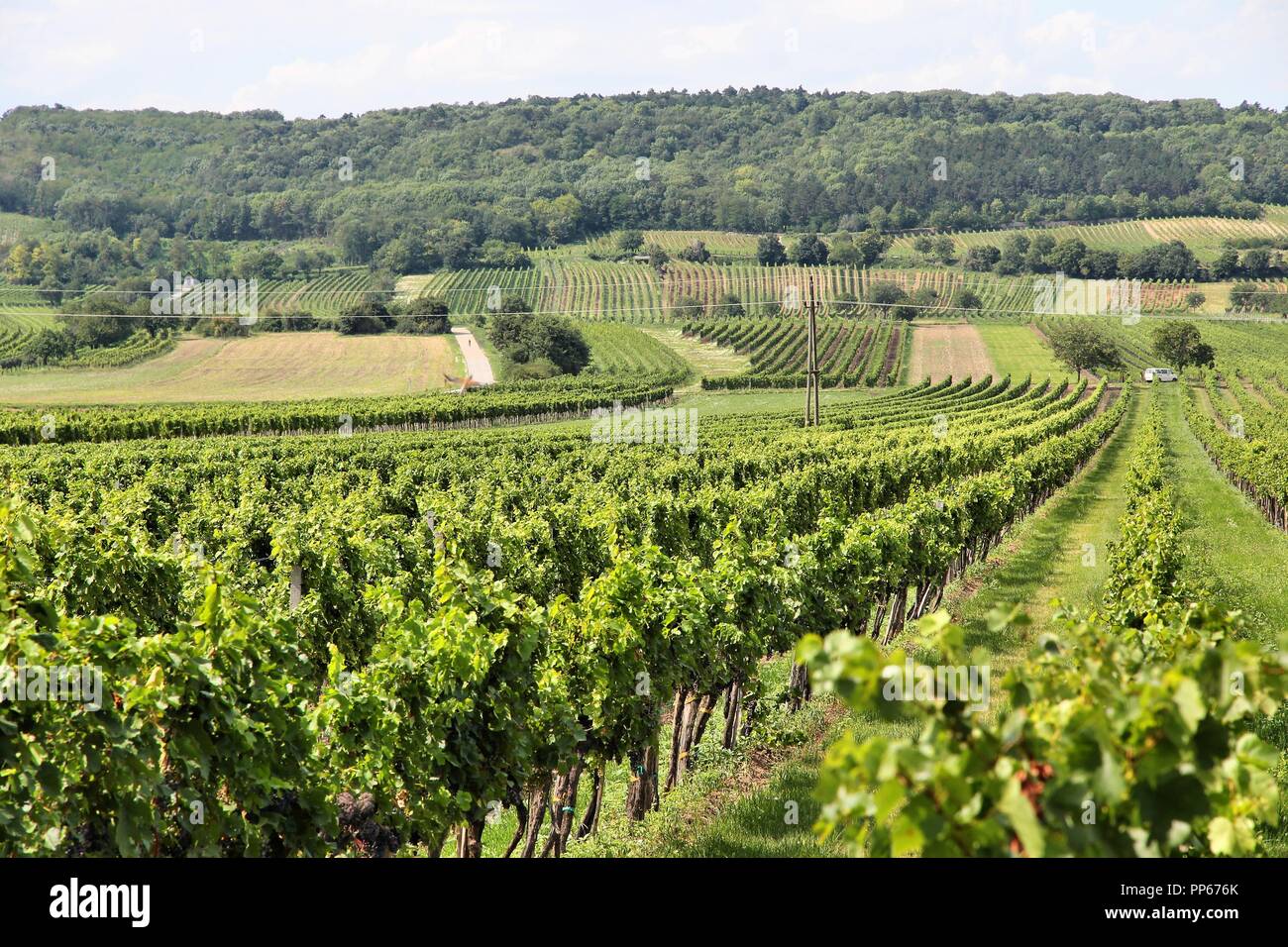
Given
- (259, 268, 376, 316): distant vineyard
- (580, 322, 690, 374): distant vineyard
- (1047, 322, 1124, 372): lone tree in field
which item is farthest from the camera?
(259, 268, 376, 316): distant vineyard

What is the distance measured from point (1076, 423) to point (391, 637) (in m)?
61.5

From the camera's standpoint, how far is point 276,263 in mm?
168375

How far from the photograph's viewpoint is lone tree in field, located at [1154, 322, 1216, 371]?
10788cm

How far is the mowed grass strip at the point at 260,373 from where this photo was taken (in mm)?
85750

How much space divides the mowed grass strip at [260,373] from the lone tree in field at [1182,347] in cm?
7249

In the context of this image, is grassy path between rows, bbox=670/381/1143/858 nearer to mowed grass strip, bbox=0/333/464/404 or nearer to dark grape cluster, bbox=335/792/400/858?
dark grape cluster, bbox=335/792/400/858

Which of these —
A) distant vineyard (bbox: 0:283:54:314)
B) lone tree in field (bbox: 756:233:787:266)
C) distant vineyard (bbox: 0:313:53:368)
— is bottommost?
distant vineyard (bbox: 0:313:53:368)

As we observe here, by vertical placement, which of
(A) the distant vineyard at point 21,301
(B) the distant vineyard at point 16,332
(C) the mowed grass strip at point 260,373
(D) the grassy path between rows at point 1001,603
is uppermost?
(A) the distant vineyard at point 21,301

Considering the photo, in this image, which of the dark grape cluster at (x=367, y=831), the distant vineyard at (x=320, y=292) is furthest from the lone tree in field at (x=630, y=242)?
the dark grape cluster at (x=367, y=831)

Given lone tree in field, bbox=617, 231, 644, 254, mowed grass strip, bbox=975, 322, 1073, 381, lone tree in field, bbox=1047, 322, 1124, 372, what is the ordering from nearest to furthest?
mowed grass strip, bbox=975, 322, 1073, 381 < lone tree in field, bbox=1047, 322, 1124, 372 < lone tree in field, bbox=617, 231, 644, 254

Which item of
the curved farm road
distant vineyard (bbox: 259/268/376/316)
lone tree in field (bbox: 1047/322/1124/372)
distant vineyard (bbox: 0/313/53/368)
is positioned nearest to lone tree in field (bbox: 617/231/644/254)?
distant vineyard (bbox: 259/268/376/316)

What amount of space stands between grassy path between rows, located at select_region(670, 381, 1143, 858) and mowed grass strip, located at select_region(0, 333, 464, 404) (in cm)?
6253

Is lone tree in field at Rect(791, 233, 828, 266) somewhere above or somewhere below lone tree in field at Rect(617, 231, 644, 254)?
below

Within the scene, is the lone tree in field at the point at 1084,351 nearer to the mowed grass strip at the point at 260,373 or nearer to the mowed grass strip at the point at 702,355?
the mowed grass strip at the point at 702,355
